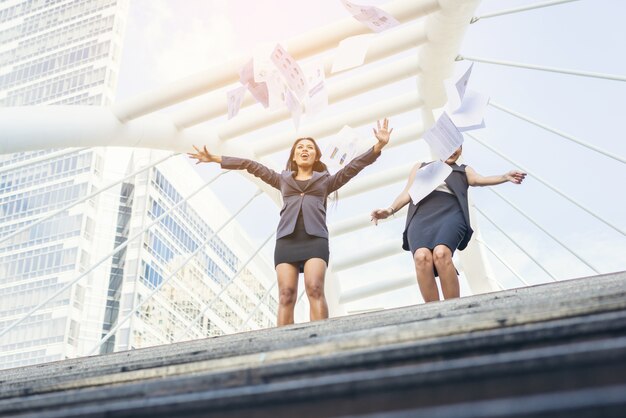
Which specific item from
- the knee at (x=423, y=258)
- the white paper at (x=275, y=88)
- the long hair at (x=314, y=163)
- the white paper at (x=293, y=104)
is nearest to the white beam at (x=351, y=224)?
the white paper at (x=293, y=104)

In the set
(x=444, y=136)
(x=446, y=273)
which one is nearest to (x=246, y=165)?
(x=444, y=136)

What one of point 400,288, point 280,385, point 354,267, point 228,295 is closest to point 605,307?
point 280,385

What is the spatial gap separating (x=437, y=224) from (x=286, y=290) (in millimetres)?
1246

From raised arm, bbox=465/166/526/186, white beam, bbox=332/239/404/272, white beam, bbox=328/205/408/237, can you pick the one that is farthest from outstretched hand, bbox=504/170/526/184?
white beam, bbox=332/239/404/272

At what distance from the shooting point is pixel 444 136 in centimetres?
556

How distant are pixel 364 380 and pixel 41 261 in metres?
71.7

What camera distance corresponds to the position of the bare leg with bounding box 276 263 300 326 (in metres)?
5.42

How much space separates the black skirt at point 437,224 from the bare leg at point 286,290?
0.94 metres

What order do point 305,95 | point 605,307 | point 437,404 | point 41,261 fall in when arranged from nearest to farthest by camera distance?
point 437,404
point 605,307
point 305,95
point 41,261

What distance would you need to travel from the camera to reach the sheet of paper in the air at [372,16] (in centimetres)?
664

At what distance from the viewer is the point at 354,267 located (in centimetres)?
1672

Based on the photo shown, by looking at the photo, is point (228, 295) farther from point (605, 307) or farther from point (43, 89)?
point (605, 307)

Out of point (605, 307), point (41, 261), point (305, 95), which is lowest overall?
point (605, 307)

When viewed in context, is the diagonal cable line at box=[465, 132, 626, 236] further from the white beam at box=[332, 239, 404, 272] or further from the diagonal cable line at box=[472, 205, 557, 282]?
the white beam at box=[332, 239, 404, 272]
